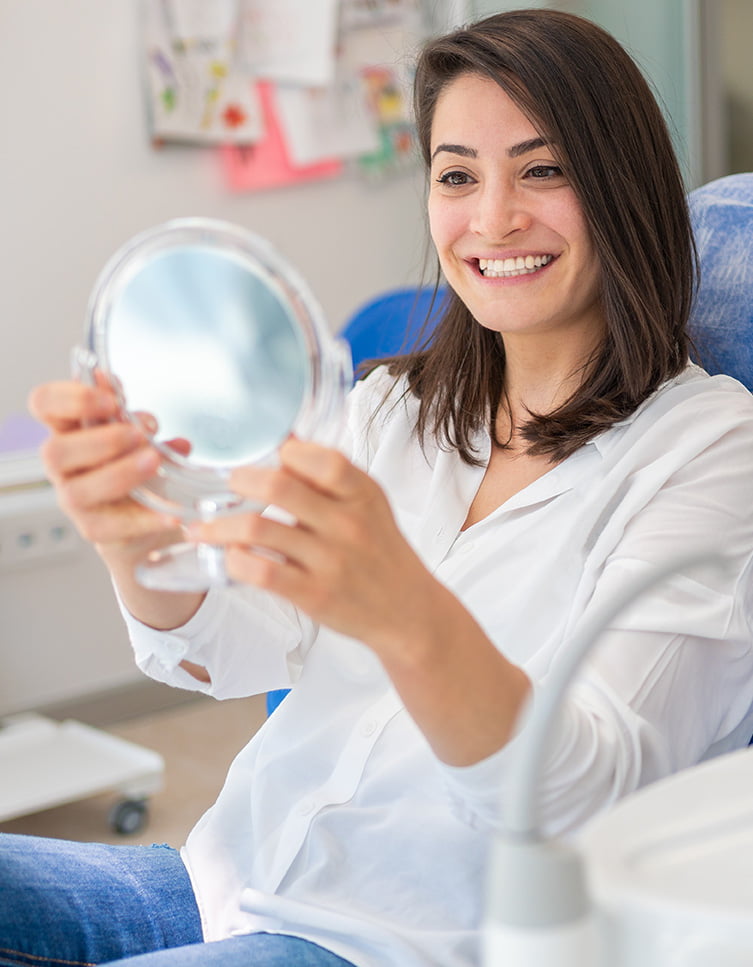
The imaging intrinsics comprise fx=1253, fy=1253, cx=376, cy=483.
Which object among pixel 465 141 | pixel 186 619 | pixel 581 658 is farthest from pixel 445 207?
pixel 581 658

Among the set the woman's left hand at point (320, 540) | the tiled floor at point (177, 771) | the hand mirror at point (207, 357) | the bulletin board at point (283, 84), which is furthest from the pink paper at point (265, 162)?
the woman's left hand at point (320, 540)

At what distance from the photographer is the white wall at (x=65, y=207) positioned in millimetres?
2449

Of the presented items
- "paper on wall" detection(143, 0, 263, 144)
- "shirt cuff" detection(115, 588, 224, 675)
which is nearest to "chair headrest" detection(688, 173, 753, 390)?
"shirt cuff" detection(115, 588, 224, 675)

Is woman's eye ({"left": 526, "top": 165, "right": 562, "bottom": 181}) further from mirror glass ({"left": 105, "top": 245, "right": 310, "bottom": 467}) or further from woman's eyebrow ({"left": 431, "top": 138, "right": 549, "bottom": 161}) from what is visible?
mirror glass ({"left": 105, "top": 245, "right": 310, "bottom": 467})

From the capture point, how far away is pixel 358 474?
631 mm

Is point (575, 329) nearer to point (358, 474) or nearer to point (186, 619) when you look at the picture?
point (186, 619)

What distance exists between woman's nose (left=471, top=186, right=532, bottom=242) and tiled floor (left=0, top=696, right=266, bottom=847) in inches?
56.6

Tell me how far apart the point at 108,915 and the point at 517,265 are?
0.65m

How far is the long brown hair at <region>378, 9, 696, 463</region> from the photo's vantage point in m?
1.06

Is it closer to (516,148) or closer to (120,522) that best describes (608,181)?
(516,148)

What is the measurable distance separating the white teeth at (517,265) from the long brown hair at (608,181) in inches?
2.0

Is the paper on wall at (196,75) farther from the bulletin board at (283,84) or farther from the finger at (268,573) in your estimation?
the finger at (268,573)

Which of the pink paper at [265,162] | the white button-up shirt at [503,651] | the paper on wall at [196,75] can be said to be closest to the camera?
the white button-up shirt at [503,651]

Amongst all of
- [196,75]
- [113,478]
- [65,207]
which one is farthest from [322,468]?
[196,75]
